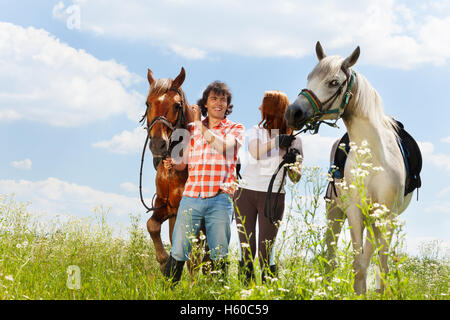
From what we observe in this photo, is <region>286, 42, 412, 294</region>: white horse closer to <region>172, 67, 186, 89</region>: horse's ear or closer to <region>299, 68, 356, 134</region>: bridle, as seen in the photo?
<region>299, 68, 356, 134</region>: bridle

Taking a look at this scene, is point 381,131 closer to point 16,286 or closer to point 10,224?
point 16,286

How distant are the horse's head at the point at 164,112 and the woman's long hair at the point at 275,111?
1.06 meters

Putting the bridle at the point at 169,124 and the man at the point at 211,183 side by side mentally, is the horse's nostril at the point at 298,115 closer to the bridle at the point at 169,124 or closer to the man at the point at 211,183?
the man at the point at 211,183

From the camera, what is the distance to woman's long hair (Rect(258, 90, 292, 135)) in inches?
187

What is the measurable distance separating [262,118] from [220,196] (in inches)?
45.7

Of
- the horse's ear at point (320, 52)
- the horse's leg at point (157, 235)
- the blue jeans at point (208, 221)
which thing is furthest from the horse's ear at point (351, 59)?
the horse's leg at point (157, 235)

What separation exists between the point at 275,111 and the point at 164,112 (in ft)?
4.38

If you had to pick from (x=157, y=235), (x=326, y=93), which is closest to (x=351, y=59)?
(x=326, y=93)

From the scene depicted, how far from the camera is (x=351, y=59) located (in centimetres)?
453

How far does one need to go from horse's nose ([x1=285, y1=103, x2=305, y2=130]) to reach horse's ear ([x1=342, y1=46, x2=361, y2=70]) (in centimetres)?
73

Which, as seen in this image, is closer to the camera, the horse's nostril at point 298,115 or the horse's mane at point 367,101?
the horse's nostril at point 298,115

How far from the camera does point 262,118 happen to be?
15.8 ft

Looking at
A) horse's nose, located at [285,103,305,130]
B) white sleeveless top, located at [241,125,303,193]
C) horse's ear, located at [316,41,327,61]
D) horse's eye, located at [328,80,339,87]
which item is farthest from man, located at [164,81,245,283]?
horse's ear, located at [316,41,327,61]

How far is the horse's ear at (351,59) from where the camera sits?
4.50 meters
